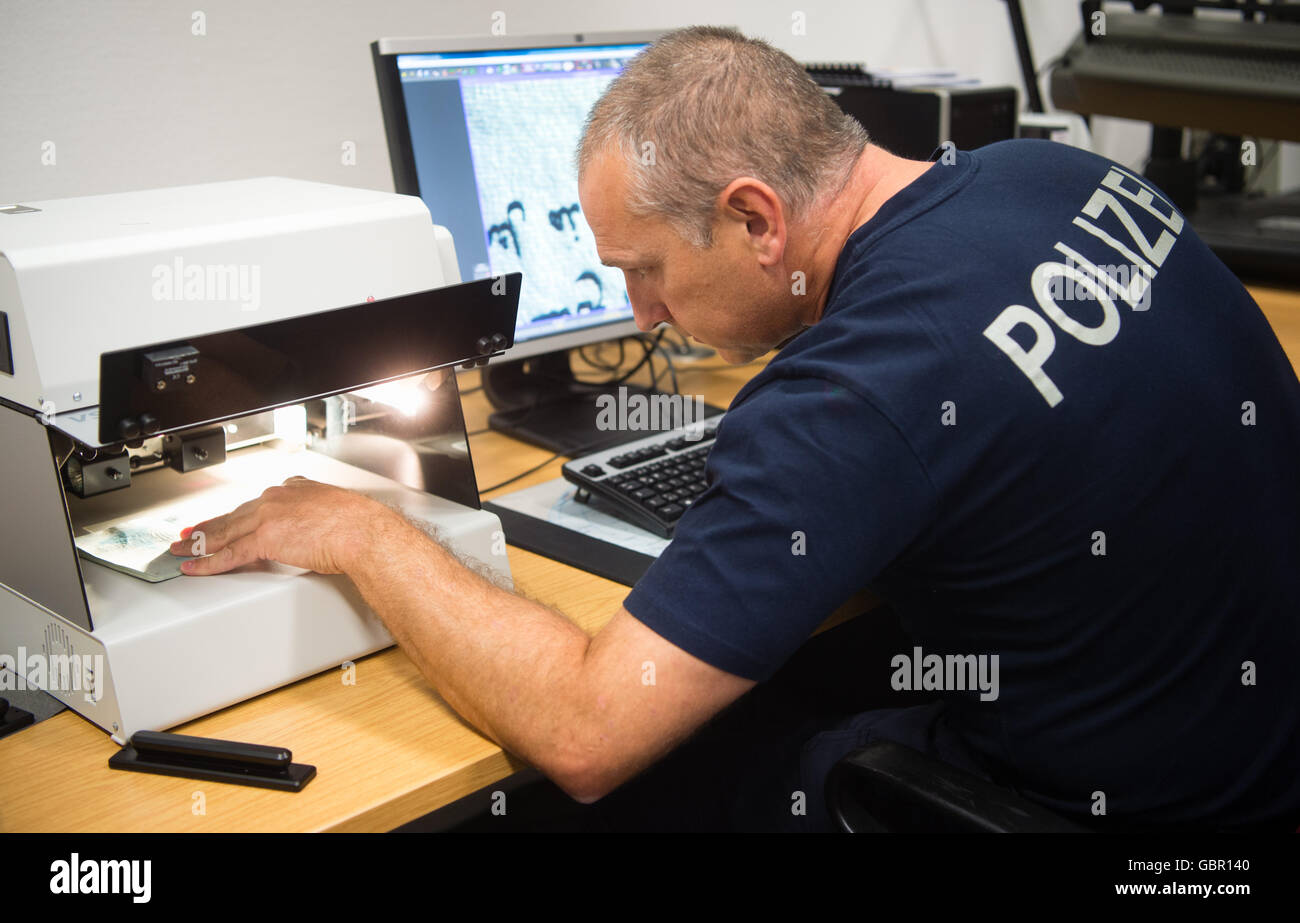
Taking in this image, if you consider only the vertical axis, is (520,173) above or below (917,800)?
above

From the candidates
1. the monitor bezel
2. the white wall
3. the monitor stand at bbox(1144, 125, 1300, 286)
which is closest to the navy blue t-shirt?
the monitor bezel

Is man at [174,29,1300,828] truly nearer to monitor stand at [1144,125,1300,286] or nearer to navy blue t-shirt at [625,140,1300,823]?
navy blue t-shirt at [625,140,1300,823]

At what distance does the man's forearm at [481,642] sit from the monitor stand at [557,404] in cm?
53

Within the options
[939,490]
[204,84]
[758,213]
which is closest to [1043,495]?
[939,490]

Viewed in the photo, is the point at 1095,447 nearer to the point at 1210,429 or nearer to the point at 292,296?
the point at 1210,429

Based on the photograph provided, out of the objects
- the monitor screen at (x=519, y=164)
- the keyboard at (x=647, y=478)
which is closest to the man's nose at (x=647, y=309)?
the keyboard at (x=647, y=478)

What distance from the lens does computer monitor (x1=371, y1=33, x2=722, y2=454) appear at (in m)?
1.33

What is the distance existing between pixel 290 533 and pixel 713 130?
19.2 inches

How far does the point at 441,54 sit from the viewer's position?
134 centimetres

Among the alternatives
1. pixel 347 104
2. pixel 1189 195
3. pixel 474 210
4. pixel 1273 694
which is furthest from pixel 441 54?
pixel 1189 195

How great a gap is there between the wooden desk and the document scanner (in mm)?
25

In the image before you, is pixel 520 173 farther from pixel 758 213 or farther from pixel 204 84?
pixel 758 213

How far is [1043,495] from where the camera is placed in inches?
32.7
